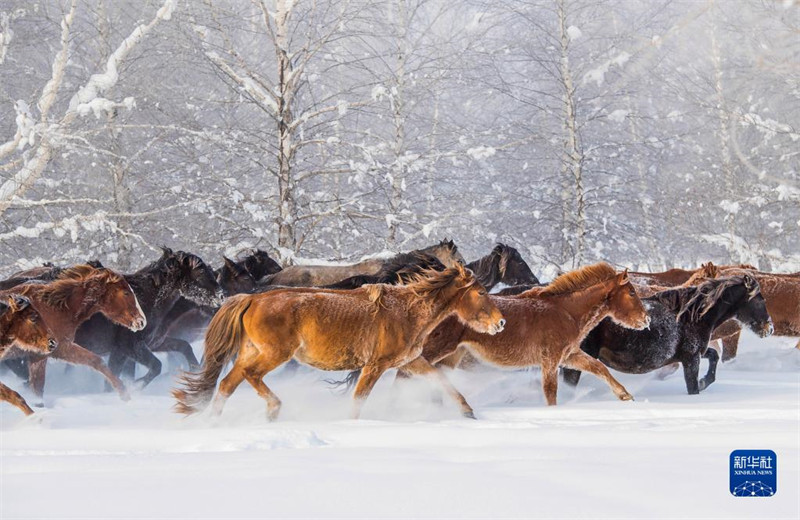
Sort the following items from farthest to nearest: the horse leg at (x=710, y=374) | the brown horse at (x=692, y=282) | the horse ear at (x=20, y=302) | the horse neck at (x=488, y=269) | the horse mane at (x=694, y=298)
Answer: the horse neck at (x=488, y=269) → the brown horse at (x=692, y=282) → the horse leg at (x=710, y=374) → the horse mane at (x=694, y=298) → the horse ear at (x=20, y=302)

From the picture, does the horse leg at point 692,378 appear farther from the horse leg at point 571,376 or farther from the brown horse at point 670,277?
the brown horse at point 670,277

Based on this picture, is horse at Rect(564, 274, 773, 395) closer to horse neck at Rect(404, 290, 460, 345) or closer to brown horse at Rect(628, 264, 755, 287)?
horse neck at Rect(404, 290, 460, 345)

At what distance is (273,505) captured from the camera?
439 cm

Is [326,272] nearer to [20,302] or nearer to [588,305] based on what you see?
[588,305]

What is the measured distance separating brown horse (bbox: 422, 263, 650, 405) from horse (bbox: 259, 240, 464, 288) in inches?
167

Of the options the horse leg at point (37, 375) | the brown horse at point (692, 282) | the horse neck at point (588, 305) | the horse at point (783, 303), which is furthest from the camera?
the horse at point (783, 303)

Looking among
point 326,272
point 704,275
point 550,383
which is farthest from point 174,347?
point 704,275

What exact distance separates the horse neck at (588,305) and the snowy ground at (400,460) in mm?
812

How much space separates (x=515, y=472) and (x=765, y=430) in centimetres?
268

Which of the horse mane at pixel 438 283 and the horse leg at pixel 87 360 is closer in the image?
the horse mane at pixel 438 283

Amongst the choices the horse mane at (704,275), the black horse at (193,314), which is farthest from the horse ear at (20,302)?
the horse mane at (704,275)

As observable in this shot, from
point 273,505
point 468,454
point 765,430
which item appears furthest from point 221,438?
point 765,430

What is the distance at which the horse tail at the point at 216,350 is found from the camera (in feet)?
27.2

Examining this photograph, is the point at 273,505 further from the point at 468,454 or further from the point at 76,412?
the point at 76,412
